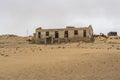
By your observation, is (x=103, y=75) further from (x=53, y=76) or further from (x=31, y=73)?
(x=31, y=73)

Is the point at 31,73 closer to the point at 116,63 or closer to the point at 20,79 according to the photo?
the point at 20,79

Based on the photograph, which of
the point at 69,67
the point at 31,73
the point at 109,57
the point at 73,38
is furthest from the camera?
the point at 73,38

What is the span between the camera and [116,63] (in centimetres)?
2245

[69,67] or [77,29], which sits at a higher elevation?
[77,29]

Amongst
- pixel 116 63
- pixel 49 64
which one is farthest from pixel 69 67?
pixel 116 63

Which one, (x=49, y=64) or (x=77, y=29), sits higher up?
(x=77, y=29)

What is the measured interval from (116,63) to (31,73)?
6216 millimetres

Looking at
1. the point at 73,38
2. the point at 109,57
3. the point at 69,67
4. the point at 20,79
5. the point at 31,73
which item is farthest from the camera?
the point at 73,38

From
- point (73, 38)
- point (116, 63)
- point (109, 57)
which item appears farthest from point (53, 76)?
point (73, 38)

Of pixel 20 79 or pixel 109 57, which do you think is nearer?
pixel 20 79

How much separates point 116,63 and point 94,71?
→ 8.95ft

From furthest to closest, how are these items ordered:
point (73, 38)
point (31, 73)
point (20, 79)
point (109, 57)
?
point (73, 38), point (109, 57), point (31, 73), point (20, 79)

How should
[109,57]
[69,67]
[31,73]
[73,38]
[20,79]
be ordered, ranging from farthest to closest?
[73,38]
[109,57]
[69,67]
[31,73]
[20,79]

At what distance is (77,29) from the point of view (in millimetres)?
52406
